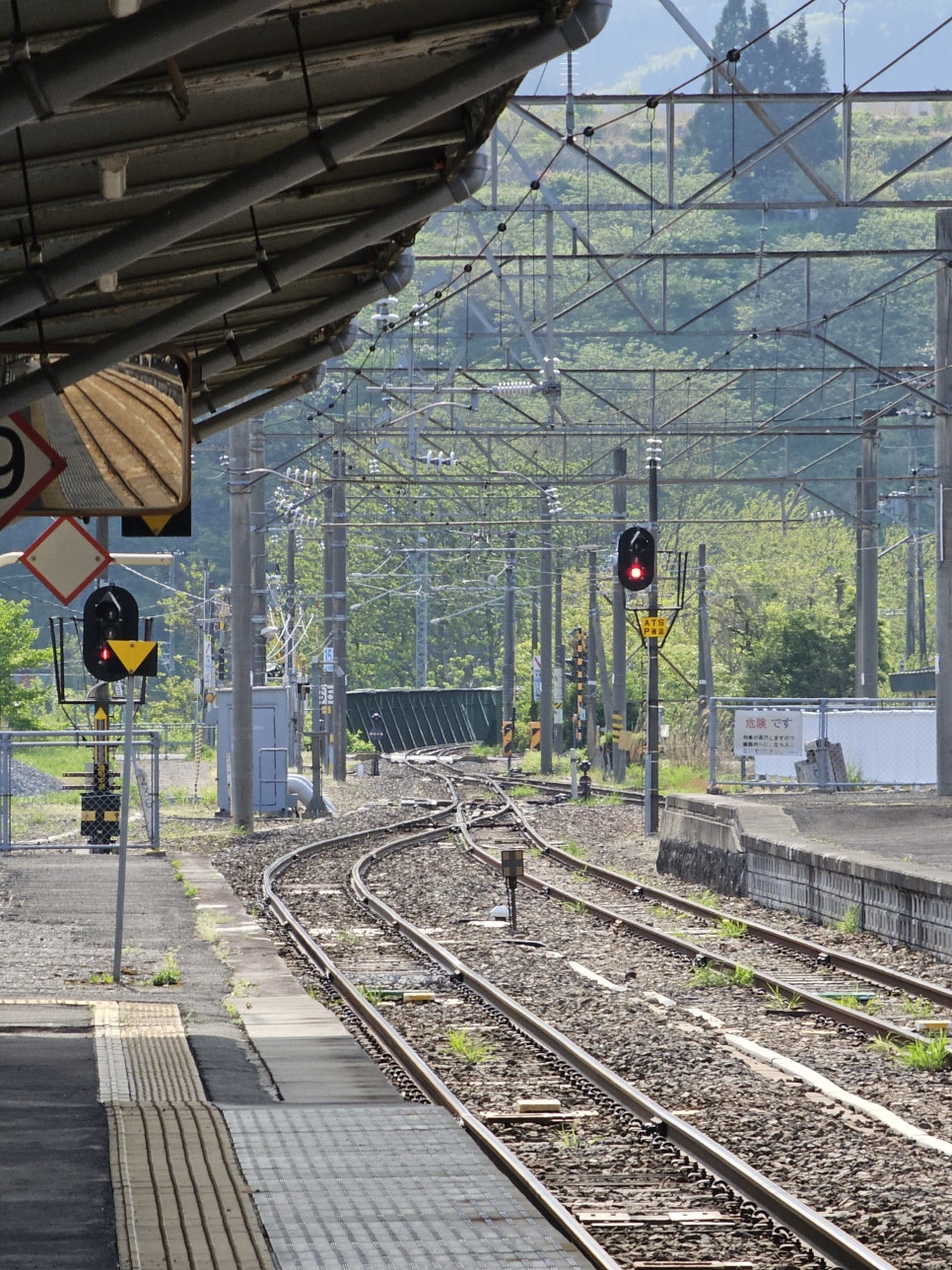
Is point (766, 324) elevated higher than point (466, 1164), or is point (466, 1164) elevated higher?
point (766, 324)

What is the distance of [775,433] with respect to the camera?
29766 mm

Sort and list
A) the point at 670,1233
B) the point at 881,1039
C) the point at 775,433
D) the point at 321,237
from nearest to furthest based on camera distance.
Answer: the point at 670,1233
the point at 321,237
the point at 881,1039
the point at 775,433

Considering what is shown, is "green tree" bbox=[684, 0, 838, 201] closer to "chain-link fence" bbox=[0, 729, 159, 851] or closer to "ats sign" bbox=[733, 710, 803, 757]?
"ats sign" bbox=[733, 710, 803, 757]

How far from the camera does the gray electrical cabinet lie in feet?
101

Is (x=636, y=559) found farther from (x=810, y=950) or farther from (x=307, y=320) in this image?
(x=307, y=320)

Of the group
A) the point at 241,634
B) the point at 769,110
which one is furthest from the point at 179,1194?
the point at 769,110

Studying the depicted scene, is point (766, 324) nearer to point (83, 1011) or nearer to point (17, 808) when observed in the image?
point (17, 808)

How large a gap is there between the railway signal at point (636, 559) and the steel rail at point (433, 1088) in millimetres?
7492

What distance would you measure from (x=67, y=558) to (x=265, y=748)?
18.8 metres

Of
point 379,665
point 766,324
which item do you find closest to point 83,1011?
point 379,665

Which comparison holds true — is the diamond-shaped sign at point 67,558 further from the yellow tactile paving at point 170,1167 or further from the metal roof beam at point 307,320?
the yellow tactile paving at point 170,1167

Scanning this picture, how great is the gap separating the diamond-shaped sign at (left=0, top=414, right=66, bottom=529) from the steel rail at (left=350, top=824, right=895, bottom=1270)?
394cm

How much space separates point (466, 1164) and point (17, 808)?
27302 millimetres

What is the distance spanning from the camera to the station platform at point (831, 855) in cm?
1480
